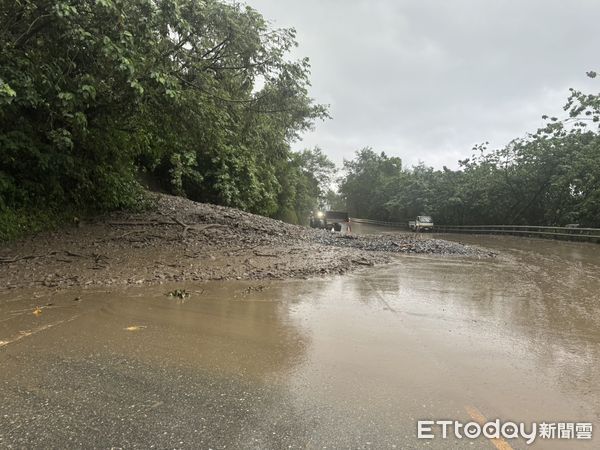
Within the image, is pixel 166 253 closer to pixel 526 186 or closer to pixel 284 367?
pixel 284 367

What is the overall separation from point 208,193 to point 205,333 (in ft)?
67.6

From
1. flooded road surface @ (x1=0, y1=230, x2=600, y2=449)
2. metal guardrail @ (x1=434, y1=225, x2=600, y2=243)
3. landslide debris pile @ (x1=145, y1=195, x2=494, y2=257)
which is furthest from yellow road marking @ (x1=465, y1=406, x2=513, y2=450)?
metal guardrail @ (x1=434, y1=225, x2=600, y2=243)

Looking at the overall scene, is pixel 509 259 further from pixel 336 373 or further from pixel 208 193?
pixel 208 193

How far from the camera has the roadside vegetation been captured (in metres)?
26.5

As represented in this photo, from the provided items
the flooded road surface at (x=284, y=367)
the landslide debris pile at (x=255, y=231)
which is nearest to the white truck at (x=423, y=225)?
the landslide debris pile at (x=255, y=231)

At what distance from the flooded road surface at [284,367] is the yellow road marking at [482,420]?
16 mm

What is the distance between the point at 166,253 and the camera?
11.3 meters

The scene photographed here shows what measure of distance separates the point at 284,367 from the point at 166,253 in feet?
25.1

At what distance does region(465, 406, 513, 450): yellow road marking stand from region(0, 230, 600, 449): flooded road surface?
0.02 metres

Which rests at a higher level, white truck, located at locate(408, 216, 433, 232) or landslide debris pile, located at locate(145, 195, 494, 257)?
white truck, located at locate(408, 216, 433, 232)

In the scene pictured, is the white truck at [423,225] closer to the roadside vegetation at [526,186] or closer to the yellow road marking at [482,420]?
the roadside vegetation at [526,186]

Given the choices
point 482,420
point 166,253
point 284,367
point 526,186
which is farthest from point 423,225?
point 482,420

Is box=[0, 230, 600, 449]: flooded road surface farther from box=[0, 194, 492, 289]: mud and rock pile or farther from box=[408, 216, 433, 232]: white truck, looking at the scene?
box=[408, 216, 433, 232]: white truck

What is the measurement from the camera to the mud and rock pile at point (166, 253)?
9062mm
